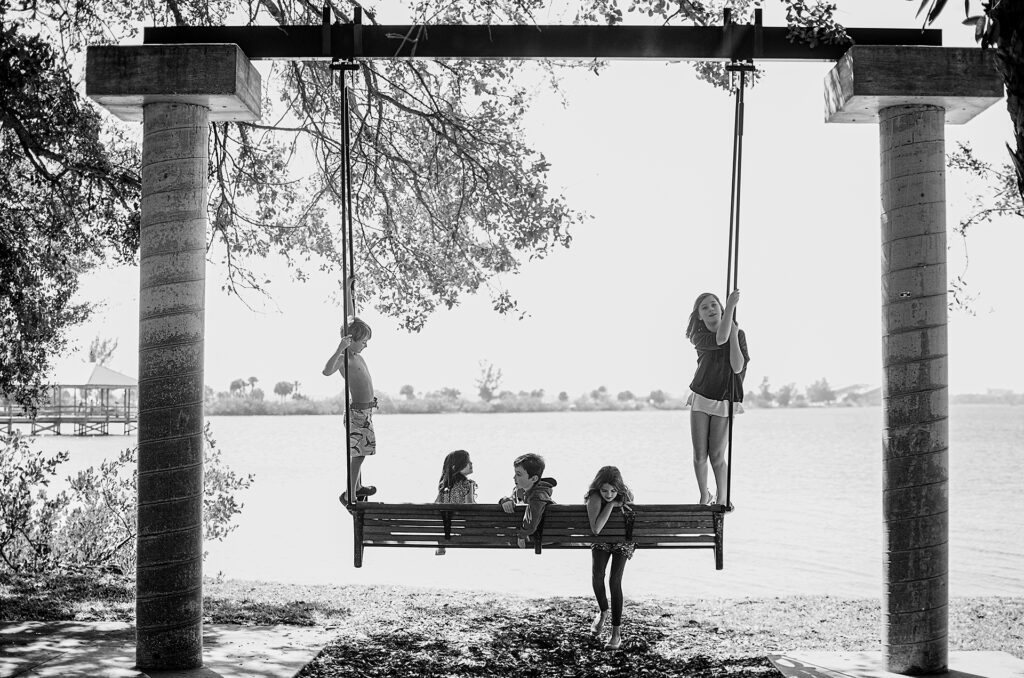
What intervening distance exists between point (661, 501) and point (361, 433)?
81.8 ft

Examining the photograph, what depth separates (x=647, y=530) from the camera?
6715mm

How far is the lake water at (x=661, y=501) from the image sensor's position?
1564cm

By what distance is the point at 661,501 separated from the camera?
3111 centimetres

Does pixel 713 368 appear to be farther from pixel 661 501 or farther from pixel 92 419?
pixel 92 419

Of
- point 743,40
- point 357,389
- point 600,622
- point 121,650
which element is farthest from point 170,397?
point 743,40

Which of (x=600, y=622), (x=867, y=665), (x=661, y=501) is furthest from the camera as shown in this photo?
(x=661, y=501)

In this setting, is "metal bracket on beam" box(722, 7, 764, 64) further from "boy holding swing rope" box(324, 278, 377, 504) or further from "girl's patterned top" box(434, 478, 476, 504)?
"girl's patterned top" box(434, 478, 476, 504)

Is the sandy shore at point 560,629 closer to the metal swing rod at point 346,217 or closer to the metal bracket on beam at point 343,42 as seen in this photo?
the metal swing rod at point 346,217

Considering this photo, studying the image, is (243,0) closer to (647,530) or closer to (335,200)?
(335,200)

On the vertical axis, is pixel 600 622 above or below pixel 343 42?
below

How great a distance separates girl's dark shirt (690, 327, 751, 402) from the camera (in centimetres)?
701

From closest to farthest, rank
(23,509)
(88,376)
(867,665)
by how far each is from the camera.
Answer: (867,665) → (23,509) → (88,376)

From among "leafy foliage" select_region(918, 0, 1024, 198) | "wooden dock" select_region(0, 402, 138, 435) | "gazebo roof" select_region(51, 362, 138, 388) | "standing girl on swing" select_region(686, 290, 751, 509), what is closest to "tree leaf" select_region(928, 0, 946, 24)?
"leafy foliage" select_region(918, 0, 1024, 198)

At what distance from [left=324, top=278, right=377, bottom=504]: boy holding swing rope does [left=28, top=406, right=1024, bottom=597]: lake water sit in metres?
6.26
